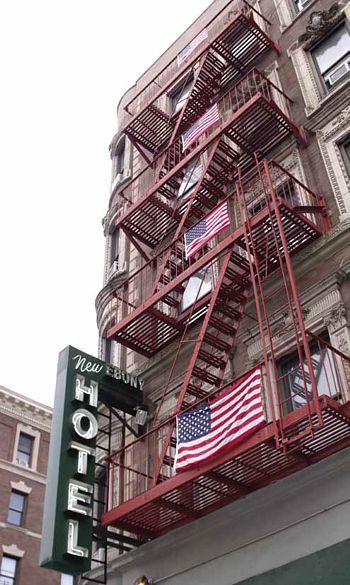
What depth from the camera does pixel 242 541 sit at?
12711 mm

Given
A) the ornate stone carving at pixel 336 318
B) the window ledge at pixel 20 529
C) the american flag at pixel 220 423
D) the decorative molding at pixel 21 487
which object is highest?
the decorative molding at pixel 21 487

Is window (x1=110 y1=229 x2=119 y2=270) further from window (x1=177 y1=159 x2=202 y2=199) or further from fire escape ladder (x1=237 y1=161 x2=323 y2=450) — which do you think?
fire escape ladder (x1=237 y1=161 x2=323 y2=450)

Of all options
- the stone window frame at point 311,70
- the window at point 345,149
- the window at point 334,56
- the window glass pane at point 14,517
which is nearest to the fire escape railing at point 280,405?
the window at point 345,149

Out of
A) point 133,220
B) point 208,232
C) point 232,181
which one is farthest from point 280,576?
point 133,220

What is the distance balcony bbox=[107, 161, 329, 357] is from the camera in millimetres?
15578

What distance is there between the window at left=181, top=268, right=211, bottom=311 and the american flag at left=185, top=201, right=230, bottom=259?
1.58m

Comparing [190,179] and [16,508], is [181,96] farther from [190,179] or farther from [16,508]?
[16,508]

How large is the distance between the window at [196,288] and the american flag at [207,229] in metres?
1.58

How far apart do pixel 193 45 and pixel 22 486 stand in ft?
90.9

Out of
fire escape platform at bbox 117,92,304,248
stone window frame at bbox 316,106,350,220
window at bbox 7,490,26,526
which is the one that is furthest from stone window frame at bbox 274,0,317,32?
window at bbox 7,490,26,526

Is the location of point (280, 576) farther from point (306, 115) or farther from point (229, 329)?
point (306, 115)

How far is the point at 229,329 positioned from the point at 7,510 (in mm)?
28561

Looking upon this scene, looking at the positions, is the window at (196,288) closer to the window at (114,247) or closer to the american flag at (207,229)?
the american flag at (207,229)

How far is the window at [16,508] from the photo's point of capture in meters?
39.8
